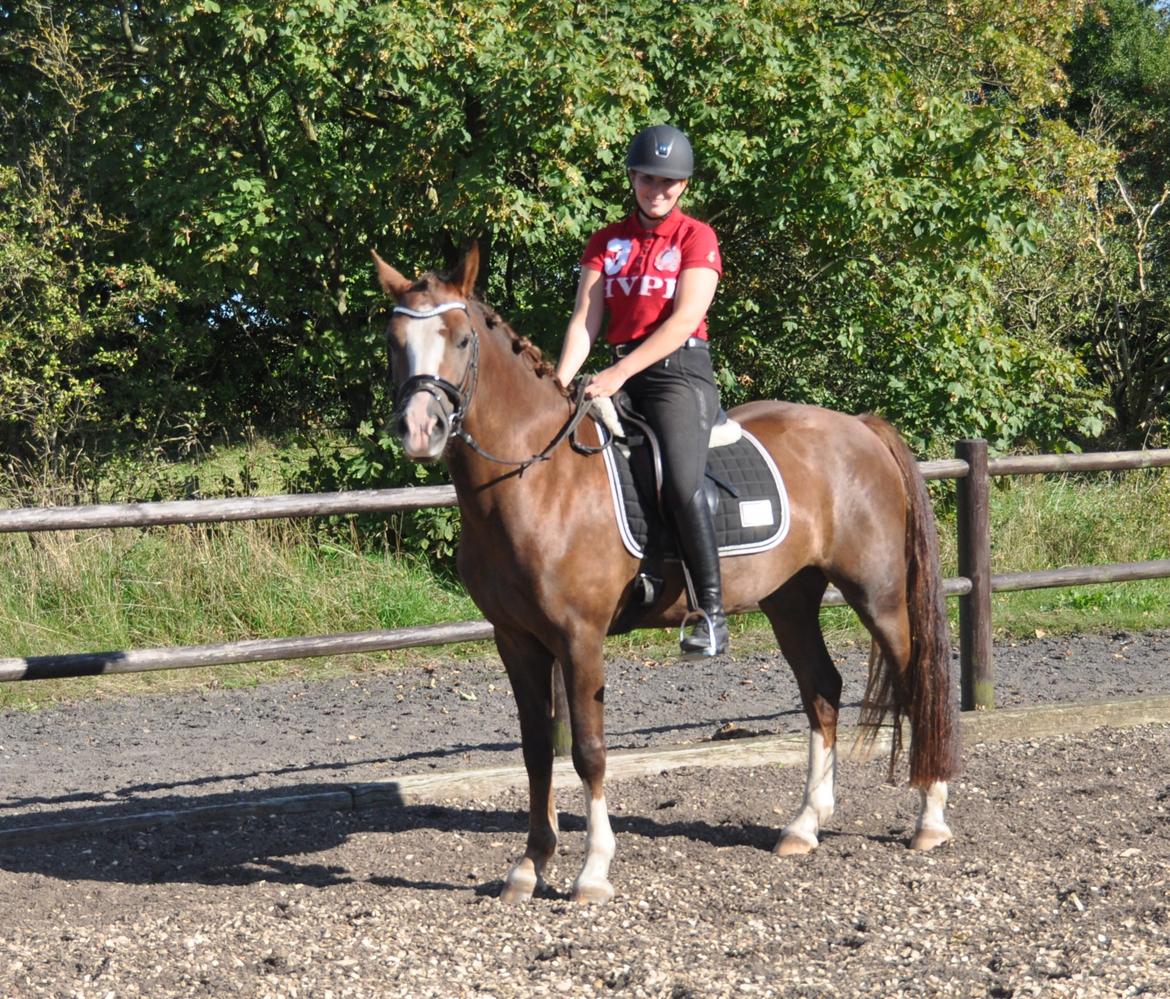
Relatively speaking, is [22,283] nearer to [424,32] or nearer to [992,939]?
[424,32]

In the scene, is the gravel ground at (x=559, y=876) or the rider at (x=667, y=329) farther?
the rider at (x=667, y=329)

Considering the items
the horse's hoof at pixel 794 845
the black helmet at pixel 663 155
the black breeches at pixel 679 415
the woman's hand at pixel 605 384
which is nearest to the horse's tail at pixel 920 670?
the horse's hoof at pixel 794 845

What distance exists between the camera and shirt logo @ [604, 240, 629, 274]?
184 inches

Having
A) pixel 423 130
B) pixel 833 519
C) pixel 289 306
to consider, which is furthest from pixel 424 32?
pixel 833 519

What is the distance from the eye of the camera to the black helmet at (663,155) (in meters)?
4.46

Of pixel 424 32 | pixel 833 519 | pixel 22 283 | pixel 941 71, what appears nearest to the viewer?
pixel 833 519

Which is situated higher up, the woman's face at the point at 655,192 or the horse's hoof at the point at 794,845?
the woman's face at the point at 655,192

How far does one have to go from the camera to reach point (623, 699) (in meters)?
8.06

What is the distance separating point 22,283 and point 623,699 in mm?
6221

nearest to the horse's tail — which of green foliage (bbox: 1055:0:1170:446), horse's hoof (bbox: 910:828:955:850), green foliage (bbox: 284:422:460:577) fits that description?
horse's hoof (bbox: 910:828:955:850)

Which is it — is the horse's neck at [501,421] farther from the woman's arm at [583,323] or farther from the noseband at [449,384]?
the woman's arm at [583,323]

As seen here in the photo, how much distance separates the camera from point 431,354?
3975 mm

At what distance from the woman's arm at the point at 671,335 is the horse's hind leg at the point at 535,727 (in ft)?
3.10

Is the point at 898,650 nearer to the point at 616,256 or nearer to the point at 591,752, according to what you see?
the point at 591,752
